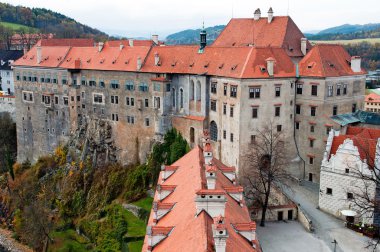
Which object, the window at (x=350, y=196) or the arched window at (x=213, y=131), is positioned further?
the arched window at (x=213, y=131)

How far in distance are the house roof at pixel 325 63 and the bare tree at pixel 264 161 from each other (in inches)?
259

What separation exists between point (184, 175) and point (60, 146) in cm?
3913

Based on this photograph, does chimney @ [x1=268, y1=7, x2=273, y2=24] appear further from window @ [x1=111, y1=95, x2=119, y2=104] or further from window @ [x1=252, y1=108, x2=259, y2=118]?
window @ [x1=111, y1=95, x2=119, y2=104]

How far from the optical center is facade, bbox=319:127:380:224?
36.9 m

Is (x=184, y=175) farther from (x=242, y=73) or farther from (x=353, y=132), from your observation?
(x=353, y=132)

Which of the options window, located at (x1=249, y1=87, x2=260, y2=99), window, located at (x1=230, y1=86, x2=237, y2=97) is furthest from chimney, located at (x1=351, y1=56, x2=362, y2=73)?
window, located at (x1=230, y1=86, x2=237, y2=97)

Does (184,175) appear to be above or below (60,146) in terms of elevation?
above

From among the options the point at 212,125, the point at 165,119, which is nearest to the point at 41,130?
the point at 165,119

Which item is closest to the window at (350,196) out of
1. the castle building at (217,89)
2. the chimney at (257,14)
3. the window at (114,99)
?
the castle building at (217,89)

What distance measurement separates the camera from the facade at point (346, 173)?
3694cm

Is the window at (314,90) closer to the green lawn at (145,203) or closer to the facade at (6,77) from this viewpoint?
the green lawn at (145,203)

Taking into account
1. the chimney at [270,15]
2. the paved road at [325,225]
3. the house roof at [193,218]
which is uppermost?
the chimney at [270,15]

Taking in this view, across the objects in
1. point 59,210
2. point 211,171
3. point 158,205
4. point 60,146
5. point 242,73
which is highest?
point 242,73

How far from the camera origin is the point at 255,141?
43.6m
